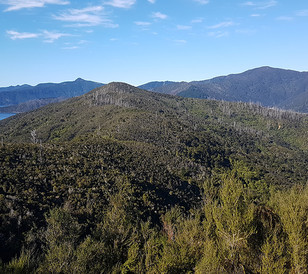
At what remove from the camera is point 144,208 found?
4919 cm

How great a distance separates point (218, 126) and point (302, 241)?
179 m

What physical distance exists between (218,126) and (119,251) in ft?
584

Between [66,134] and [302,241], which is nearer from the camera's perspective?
[302,241]

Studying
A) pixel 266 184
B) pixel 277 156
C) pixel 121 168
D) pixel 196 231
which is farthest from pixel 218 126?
pixel 196 231

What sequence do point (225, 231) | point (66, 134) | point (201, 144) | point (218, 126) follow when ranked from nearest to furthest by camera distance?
point (225, 231) < point (201, 144) < point (66, 134) < point (218, 126)

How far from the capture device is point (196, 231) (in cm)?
2198

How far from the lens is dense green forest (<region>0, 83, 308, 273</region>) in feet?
61.3

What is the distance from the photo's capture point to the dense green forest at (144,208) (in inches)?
736

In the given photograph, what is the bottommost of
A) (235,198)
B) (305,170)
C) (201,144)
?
(305,170)

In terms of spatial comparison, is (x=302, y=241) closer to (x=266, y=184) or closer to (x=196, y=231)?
(x=196, y=231)

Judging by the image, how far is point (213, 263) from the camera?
53.6 ft

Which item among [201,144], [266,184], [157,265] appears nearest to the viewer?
[157,265]

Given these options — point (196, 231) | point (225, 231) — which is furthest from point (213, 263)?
point (196, 231)

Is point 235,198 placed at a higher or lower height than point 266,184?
higher
